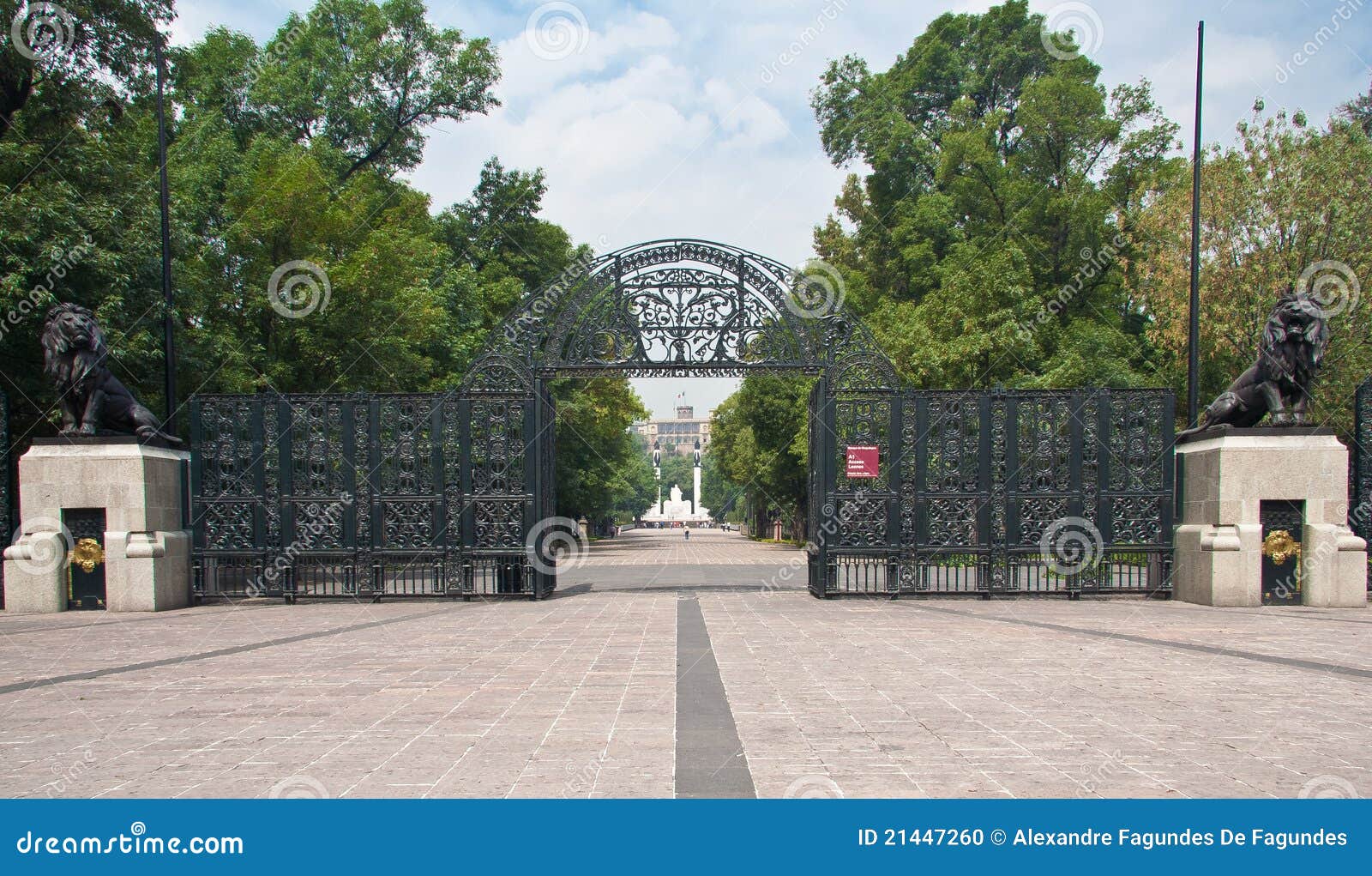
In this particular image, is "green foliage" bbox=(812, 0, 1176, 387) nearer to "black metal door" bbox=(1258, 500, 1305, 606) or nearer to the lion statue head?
"black metal door" bbox=(1258, 500, 1305, 606)

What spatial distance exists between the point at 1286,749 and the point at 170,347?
51.2 ft

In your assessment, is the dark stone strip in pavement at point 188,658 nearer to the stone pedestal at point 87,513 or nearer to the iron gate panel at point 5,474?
the stone pedestal at point 87,513

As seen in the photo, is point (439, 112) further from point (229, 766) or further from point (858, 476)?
point (229, 766)

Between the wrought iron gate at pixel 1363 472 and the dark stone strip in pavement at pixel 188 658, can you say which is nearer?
the dark stone strip in pavement at pixel 188 658

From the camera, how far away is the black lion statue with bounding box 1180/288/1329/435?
13.1 m

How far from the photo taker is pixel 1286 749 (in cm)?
527

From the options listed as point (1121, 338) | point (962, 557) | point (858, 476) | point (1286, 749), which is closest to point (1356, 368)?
point (1121, 338)

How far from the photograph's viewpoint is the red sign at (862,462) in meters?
14.6

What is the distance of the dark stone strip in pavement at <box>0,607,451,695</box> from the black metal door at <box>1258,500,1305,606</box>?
39.5ft

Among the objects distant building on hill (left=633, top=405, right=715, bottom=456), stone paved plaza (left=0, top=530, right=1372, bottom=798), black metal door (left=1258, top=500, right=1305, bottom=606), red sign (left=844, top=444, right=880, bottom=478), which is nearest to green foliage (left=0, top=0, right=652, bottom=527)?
stone paved plaza (left=0, top=530, right=1372, bottom=798)

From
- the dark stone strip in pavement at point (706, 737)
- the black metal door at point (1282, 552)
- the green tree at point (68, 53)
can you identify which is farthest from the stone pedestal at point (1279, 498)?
the green tree at point (68, 53)

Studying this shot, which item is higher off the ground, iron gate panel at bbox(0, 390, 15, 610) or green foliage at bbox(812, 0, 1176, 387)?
green foliage at bbox(812, 0, 1176, 387)

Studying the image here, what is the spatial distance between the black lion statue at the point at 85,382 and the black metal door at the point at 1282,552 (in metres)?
16.2

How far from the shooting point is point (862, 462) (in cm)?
1460
